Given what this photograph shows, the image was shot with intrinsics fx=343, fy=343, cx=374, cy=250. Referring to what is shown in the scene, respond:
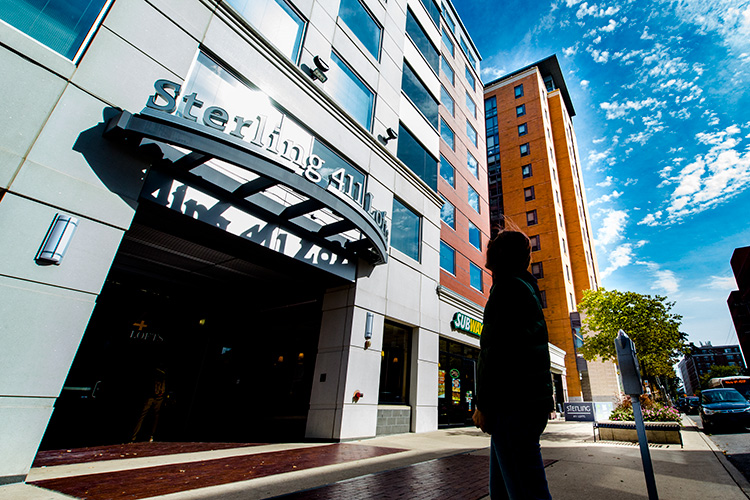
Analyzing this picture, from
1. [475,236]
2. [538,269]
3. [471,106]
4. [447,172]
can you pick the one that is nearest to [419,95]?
[447,172]

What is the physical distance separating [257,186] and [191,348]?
22.9ft

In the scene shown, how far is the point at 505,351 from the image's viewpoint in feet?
6.99

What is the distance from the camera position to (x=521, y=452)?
199 cm

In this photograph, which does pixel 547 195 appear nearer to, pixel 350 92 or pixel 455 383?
pixel 455 383

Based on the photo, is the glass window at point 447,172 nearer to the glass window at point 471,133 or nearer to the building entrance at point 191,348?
the glass window at point 471,133

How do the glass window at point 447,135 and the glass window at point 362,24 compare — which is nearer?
the glass window at point 362,24

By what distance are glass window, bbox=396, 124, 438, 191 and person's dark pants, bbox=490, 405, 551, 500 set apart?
12446mm

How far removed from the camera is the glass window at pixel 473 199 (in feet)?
66.9

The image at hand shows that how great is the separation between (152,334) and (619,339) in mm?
11181

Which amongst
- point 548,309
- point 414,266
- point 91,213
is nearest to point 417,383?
point 414,266

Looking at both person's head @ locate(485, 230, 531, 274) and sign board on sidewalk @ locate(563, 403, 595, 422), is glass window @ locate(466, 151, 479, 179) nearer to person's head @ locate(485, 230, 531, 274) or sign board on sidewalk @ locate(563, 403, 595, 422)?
sign board on sidewalk @ locate(563, 403, 595, 422)

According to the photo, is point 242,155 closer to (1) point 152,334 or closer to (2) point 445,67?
(1) point 152,334

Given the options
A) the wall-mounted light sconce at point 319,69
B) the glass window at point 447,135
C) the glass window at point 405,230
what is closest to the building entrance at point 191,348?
the glass window at point 405,230

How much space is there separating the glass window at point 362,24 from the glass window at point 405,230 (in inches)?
240
